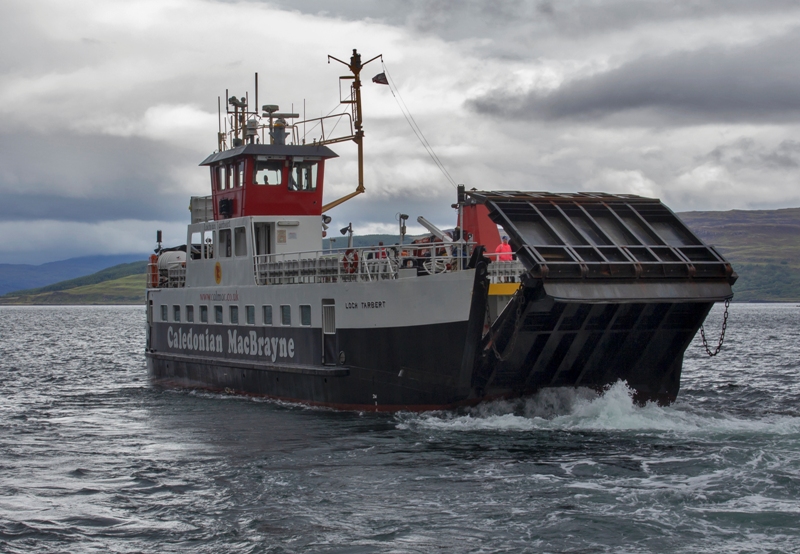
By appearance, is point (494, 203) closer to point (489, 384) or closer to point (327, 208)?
point (489, 384)

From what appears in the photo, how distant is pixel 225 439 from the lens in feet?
Result: 67.3

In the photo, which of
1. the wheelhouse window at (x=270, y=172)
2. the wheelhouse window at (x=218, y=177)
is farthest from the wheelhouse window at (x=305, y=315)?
the wheelhouse window at (x=218, y=177)

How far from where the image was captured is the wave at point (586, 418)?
20.2 meters

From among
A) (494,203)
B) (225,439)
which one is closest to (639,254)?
(494,203)

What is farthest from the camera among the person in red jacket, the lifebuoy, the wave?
the lifebuoy

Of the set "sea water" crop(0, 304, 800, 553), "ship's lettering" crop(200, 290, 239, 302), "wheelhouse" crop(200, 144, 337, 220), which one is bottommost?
"sea water" crop(0, 304, 800, 553)

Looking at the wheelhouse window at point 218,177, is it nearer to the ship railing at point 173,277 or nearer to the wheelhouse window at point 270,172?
the wheelhouse window at point 270,172

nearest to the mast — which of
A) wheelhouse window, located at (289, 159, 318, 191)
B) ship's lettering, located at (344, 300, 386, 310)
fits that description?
wheelhouse window, located at (289, 159, 318, 191)

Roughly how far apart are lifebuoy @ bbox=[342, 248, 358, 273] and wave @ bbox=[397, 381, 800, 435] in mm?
4200

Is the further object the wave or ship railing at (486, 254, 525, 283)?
ship railing at (486, 254, 525, 283)

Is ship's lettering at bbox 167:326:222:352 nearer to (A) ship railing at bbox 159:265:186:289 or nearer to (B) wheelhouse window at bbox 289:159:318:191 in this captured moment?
(A) ship railing at bbox 159:265:186:289

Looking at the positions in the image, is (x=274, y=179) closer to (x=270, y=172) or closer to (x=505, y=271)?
(x=270, y=172)

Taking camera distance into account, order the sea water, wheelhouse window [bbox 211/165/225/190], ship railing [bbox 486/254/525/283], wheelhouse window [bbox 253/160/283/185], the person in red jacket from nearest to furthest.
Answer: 1. the sea water
2. ship railing [bbox 486/254/525/283]
3. the person in red jacket
4. wheelhouse window [bbox 253/160/283/185]
5. wheelhouse window [bbox 211/165/225/190]

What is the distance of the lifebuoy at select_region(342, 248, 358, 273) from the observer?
23.5 metres
